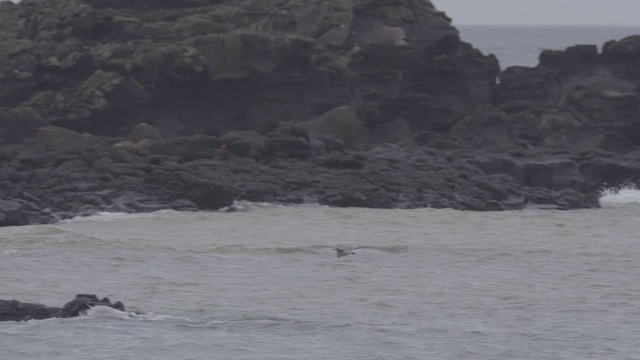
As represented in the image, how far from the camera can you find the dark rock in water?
58.5 feet

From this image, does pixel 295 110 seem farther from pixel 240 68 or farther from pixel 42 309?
pixel 42 309

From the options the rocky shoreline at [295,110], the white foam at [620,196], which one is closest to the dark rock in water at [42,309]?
the rocky shoreline at [295,110]

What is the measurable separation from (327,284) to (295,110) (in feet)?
69.7

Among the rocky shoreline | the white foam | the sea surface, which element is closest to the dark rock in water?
the sea surface

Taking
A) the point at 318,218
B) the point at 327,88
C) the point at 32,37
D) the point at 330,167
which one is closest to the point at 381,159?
the point at 330,167

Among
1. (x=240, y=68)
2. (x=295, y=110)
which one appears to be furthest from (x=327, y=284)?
(x=295, y=110)

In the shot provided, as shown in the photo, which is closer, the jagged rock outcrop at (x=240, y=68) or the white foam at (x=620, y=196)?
the white foam at (x=620, y=196)

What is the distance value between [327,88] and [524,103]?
666cm

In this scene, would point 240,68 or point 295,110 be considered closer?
point 240,68

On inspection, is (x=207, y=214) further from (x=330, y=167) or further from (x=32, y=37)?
(x=32, y=37)

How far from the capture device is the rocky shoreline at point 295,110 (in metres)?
32.1

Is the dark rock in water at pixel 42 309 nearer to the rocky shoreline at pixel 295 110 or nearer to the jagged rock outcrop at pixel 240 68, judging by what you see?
the rocky shoreline at pixel 295 110

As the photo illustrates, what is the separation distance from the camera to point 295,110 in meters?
42.4

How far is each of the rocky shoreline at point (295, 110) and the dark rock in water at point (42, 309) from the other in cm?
1160
